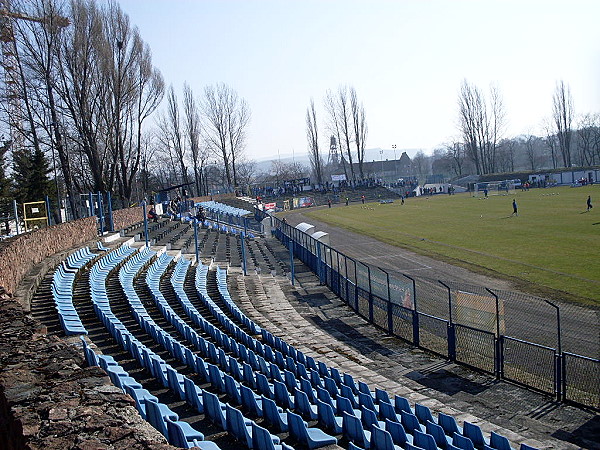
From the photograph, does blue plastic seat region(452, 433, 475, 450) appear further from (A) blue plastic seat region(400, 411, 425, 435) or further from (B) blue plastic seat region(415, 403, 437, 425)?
(B) blue plastic seat region(415, 403, 437, 425)

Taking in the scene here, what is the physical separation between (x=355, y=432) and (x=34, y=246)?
1380 cm

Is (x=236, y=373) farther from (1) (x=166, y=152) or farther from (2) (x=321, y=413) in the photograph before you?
(1) (x=166, y=152)

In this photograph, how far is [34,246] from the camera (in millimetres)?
18594

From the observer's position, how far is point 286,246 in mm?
39938

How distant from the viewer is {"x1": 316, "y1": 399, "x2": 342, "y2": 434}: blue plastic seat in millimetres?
8961

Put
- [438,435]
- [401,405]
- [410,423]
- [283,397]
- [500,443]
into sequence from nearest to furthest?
[500,443], [438,435], [410,423], [283,397], [401,405]

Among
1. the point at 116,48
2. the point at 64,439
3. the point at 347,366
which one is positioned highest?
the point at 116,48

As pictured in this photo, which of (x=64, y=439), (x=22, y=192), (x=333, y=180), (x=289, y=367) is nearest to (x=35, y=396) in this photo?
(x=64, y=439)

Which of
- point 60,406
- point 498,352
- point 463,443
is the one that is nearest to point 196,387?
point 463,443

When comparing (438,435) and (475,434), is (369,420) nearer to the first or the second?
(438,435)

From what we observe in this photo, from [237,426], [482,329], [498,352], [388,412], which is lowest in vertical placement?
→ [498,352]

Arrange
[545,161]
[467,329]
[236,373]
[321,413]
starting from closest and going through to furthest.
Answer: [321,413], [236,373], [467,329], [545,161]

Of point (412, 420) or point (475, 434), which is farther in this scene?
point (412, 420)

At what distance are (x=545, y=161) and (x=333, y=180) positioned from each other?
9579cm
